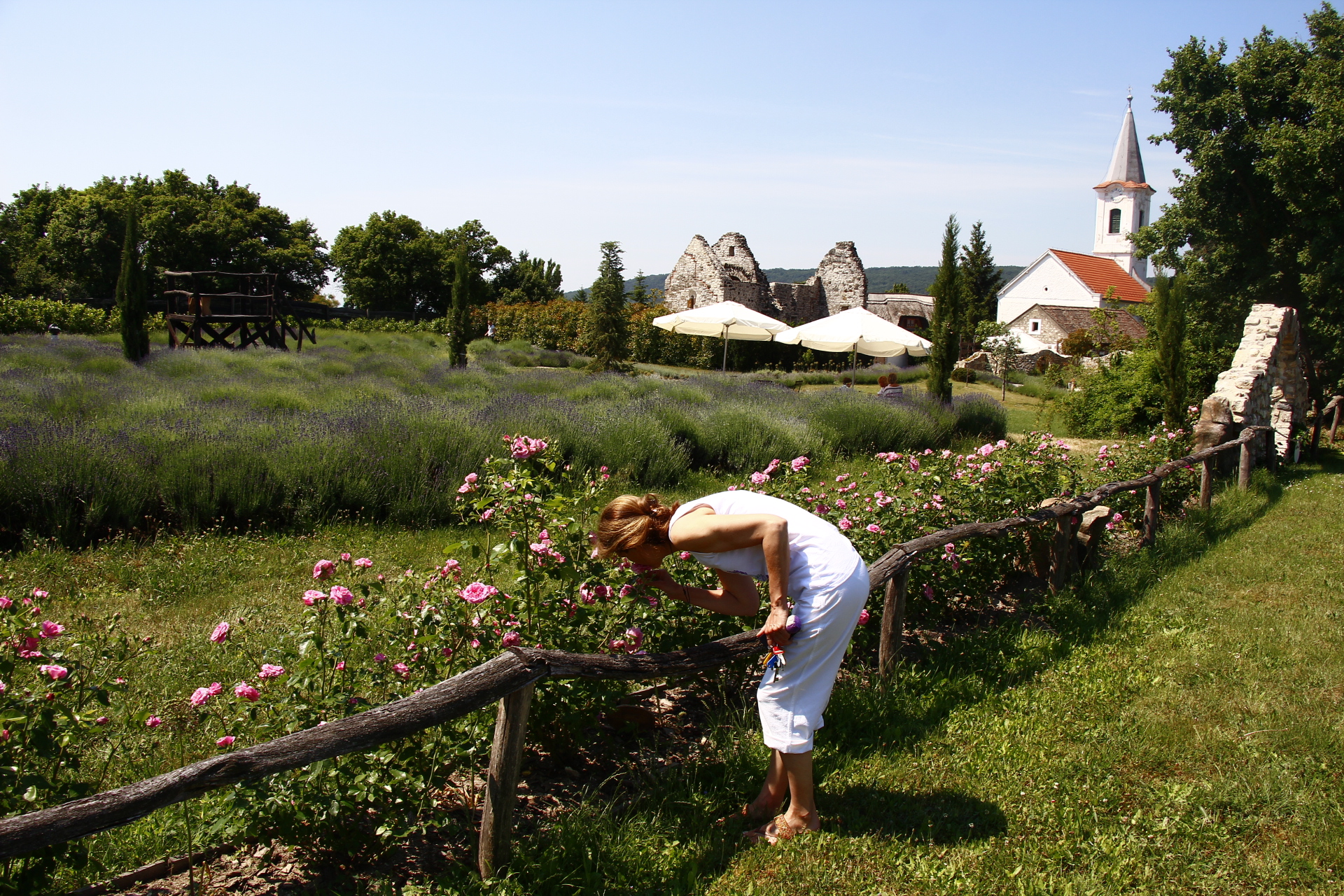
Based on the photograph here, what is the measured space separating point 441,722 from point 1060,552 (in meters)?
4.36

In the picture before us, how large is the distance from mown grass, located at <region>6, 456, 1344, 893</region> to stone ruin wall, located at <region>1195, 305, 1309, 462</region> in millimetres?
4946

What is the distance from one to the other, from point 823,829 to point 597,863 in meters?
0.82

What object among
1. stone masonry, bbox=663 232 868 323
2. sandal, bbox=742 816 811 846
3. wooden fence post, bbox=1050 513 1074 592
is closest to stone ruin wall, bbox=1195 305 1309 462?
wooden fence post, bbox=1050 513 1074 592

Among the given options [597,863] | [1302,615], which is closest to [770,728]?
[597,863]

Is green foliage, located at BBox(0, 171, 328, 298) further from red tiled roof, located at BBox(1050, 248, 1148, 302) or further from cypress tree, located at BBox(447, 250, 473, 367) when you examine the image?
red tiled roof, located at BBox(1050, 248, 1148, 302)

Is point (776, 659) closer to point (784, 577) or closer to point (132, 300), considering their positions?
point (784, 577)

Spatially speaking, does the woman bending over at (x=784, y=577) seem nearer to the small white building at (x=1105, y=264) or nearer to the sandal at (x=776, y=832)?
the sandal at (x=776, y=832)

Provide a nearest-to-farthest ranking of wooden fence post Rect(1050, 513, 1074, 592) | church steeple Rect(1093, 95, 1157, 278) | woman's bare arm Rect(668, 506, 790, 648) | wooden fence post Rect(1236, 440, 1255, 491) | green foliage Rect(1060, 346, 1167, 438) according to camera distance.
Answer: woman's bare arm Rect(668, 506, 790, 648)
wooden fence post Rect(1050, 513, 1074, 592)
wooden fence post Rect(1236, 440, 1255, 491)
green foliage Rect(1060, 346, 1167, 438)
church steeple Rect(1093, 95, 1157, 278)

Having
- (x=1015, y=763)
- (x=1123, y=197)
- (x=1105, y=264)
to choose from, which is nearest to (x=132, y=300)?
(x=1015, y=763)

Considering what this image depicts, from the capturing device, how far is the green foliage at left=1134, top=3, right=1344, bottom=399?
15852 mm

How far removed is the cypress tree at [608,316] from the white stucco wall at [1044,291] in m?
38.0

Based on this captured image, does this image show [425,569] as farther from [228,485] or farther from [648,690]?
[648,690]

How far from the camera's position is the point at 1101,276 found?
180ft

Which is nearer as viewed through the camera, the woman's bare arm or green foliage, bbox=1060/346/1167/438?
the woman's bare arm
